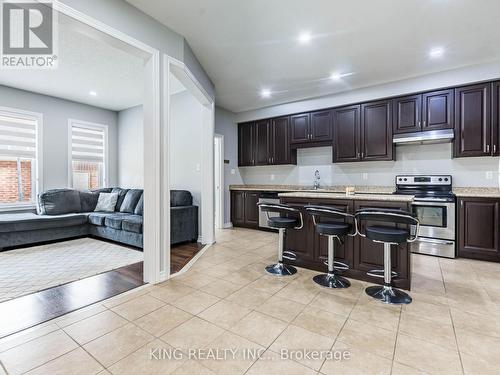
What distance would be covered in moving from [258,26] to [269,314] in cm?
295

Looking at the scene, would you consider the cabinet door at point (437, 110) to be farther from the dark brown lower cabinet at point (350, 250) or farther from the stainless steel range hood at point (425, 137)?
the dark brown lower cabinet at point (350, 250)

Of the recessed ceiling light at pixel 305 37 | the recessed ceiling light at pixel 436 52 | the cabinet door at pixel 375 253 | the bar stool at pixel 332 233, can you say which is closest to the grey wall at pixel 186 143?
the recessed ceiling light at pixel 305 37

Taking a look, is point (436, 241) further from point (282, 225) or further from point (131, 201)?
point (131, 201)

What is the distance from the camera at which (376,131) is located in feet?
14.5

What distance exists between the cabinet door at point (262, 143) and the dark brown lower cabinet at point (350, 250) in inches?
103

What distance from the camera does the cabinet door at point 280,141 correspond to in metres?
5.48

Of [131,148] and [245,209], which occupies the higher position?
[131,148]

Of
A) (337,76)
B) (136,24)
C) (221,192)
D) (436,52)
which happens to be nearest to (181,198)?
(221,192)

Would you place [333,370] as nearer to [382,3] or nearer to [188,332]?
[188,332]

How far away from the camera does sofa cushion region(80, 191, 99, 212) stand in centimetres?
520

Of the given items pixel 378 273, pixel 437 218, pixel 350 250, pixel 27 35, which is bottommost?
pixel 378 273

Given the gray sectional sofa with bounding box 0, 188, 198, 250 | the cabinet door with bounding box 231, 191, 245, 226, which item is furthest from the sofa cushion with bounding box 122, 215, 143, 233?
the cabinet door with bounding box 231, 191, 245, 226

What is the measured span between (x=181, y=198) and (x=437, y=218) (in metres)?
4.11

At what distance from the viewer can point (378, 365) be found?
4.94ft
